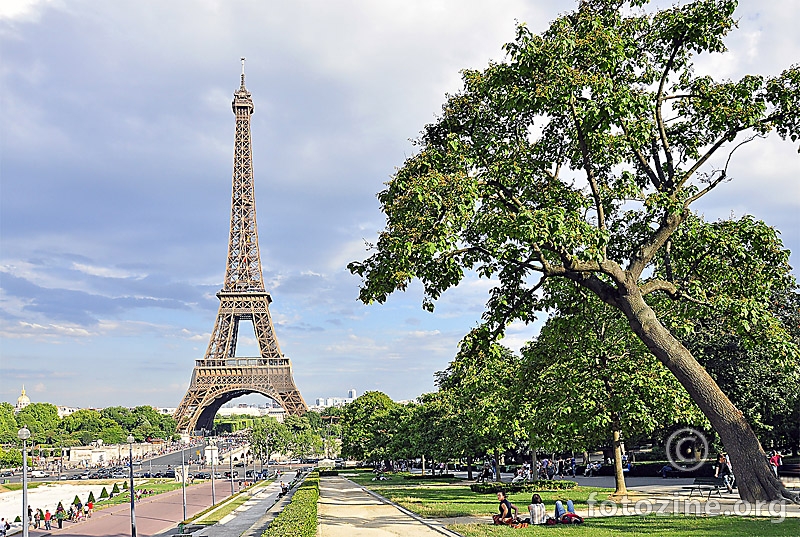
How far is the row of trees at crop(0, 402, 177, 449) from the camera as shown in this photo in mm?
129250

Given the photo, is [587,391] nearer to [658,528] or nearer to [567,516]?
[567,516]

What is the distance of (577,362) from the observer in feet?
71.9

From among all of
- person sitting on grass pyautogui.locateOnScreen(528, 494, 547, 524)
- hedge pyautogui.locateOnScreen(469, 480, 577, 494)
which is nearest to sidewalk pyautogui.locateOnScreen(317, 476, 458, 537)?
person sitting on grass pyautogui.locateOnScreen(528, 494, 547, 524)

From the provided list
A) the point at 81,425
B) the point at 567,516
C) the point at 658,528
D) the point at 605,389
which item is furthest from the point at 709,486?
the point at 81,425

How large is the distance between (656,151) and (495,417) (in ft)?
62.7

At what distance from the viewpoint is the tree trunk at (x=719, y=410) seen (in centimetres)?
1155

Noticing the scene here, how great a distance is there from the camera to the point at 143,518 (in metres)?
42.8

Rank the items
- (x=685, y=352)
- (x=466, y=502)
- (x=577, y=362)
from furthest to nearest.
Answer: (x=466, y=502) → (x=577, y=362) → (x=685, y=352)

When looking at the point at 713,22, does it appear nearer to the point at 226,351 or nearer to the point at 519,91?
the point at 519,91

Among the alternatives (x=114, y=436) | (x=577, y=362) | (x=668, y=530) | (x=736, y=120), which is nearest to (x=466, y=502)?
(x=577, y=362)

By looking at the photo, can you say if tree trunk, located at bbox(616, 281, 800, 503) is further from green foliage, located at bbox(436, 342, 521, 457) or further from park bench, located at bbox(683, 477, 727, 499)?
green foliage, located at bbox(436, 342, 521, 457)

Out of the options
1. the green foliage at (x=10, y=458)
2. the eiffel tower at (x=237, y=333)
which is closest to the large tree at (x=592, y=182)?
the eiffel tower at (x=237, y=333)

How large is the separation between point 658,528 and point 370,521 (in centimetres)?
834

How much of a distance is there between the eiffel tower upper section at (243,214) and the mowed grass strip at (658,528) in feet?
262
